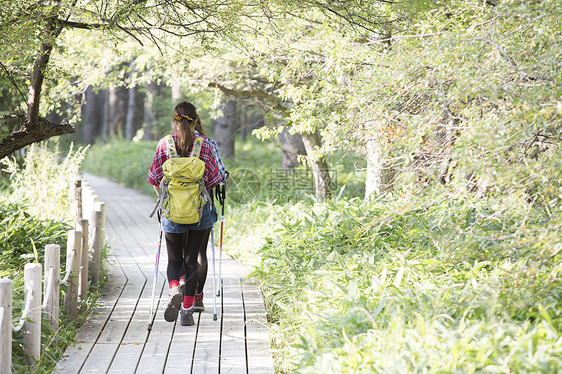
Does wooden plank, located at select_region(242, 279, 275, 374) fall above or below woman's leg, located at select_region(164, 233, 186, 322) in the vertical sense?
below

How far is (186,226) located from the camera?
5.05m

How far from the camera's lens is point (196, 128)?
5.17 m

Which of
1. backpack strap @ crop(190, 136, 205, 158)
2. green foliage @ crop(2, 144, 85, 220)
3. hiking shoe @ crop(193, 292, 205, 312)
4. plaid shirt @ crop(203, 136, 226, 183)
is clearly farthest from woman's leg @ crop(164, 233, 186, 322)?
green foliage @ crop(2, 144, 85, 220)

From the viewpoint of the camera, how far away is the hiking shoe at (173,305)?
4961mm

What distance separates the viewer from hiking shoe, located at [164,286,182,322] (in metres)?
4.96

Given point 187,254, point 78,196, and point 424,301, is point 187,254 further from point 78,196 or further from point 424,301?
point 78,196

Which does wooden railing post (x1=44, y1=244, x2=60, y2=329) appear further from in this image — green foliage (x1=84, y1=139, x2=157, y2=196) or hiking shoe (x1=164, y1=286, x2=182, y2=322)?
green foliage (x1=84, y1=139, x2=157, y2=196)

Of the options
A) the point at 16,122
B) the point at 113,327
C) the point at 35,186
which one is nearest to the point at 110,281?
the point at 113,327

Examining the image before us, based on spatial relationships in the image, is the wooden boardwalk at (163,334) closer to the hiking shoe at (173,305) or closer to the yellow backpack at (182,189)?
the hiking shoe at (173,305)

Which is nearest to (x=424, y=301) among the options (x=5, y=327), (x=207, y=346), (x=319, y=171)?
(x=207, y=346)

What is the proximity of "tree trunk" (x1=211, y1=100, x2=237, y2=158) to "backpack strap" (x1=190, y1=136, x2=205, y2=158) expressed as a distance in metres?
11.2

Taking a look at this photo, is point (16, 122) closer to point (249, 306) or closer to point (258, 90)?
point (258, 90)

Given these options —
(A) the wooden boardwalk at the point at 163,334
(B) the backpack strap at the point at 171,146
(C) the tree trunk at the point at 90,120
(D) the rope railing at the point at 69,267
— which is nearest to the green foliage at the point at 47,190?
(A) the wooden boardwalk at the point at 163,334

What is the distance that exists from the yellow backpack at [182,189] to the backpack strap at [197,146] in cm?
2
